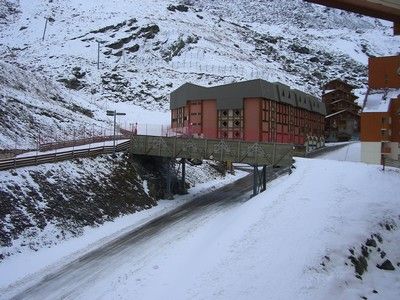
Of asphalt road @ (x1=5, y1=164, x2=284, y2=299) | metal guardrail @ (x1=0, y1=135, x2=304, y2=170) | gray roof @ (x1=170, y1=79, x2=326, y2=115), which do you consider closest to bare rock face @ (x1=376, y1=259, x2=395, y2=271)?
asphalt road @ (x1=5, y1=164, x2=284, y2=299)

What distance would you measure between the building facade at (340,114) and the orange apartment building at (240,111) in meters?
25.1

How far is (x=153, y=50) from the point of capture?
94500mm

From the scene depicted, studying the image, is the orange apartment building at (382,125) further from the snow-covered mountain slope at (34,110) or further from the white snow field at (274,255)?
the snow-covered mountain slope at (34,110)

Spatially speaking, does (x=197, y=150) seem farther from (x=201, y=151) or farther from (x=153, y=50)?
(x=153, y=50)

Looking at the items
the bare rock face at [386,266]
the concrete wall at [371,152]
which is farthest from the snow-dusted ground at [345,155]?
the bare rock face at [386,266]

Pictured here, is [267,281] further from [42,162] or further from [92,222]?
[42,162]

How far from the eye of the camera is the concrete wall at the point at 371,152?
43.9 m

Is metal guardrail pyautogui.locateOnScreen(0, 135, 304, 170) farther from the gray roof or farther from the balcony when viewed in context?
the balcony

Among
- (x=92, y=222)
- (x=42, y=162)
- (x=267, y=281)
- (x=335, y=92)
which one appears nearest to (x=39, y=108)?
(x=42, y=162)

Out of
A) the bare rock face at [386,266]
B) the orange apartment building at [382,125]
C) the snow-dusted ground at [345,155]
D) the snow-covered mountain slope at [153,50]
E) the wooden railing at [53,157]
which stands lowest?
the bare rock face at [386,266]

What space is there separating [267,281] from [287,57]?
11030 cm

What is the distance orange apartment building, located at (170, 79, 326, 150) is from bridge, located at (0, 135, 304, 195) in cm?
1192

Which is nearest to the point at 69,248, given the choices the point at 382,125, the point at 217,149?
the point at 217,149

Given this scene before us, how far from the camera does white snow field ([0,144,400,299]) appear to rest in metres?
16.0
